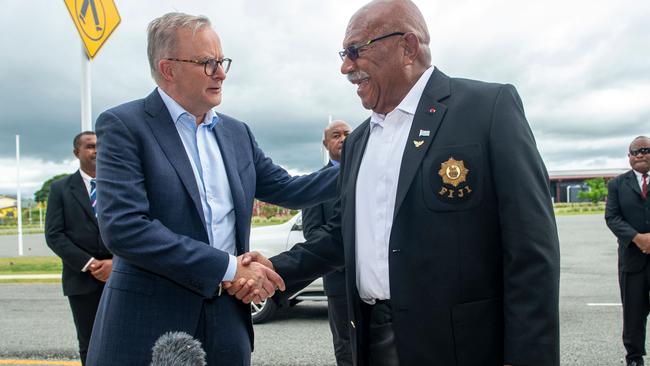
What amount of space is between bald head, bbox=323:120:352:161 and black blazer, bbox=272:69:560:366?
360 cm

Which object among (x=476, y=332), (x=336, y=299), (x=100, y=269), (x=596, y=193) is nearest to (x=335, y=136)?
(x=336, y=299)

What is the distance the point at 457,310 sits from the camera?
203cm

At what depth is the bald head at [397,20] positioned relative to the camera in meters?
2.39

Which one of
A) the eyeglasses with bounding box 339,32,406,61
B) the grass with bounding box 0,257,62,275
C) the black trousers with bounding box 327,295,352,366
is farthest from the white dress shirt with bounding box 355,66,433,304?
the grass with bounding box 0,257,62,275

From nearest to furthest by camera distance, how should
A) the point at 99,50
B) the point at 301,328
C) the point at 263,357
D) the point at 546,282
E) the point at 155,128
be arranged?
1. the point at 546,282
2. the point at 155,128
3. the point at 263,357
4. the point at 99,50
5. the point at 301,328

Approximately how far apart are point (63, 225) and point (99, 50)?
247 cm

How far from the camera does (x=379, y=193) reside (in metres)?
2.32

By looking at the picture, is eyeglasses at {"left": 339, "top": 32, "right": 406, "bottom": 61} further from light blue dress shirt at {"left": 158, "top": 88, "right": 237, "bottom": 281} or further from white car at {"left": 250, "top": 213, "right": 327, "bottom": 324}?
white car at {"left": 250, "top": 213, "right": 327, "bottom": 324}

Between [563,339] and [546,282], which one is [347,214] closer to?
[546,282]

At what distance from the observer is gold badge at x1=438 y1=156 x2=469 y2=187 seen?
2.05 metres

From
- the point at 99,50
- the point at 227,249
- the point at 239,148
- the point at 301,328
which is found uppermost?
the point at 99,50

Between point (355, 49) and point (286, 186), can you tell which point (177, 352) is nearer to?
point (355, 49)

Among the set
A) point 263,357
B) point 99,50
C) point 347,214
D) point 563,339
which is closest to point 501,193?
point 347,214

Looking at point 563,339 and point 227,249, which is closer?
point 227,249
